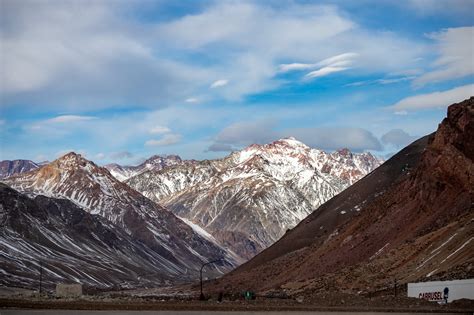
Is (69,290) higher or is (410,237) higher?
(410,237)

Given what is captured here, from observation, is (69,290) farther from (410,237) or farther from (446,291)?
(410,237)

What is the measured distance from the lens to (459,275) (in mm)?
73875

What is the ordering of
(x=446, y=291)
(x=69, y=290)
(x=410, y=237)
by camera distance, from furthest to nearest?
(x=410, y=237)
(x=69, y=290)
(x=446, y=291)

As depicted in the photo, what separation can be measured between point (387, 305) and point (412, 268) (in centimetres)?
3490

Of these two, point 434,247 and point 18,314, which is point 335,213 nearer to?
point 434,247

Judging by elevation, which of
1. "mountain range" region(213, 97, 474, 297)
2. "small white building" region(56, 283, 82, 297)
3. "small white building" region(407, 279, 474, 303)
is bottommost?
"small white building" region(407, 279, 474, 303)

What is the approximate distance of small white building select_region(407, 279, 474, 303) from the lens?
61.6 meters

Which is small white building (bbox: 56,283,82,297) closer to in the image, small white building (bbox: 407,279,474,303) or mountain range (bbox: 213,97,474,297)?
mountain range (bbox: 213,97,474,297)

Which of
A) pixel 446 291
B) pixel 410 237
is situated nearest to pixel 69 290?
pixel 446 291

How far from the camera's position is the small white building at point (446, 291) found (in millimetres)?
61625

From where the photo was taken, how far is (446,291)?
6431 cm

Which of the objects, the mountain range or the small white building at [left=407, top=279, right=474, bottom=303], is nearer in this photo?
the small white building at [left=407, top=279, right=474, bottom=303]

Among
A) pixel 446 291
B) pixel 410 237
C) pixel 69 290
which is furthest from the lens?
pixel 410 237

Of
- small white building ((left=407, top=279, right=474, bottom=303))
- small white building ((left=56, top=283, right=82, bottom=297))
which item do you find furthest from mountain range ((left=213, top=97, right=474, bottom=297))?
small white building ((left=56, top=283, right=82, bottom=297))
